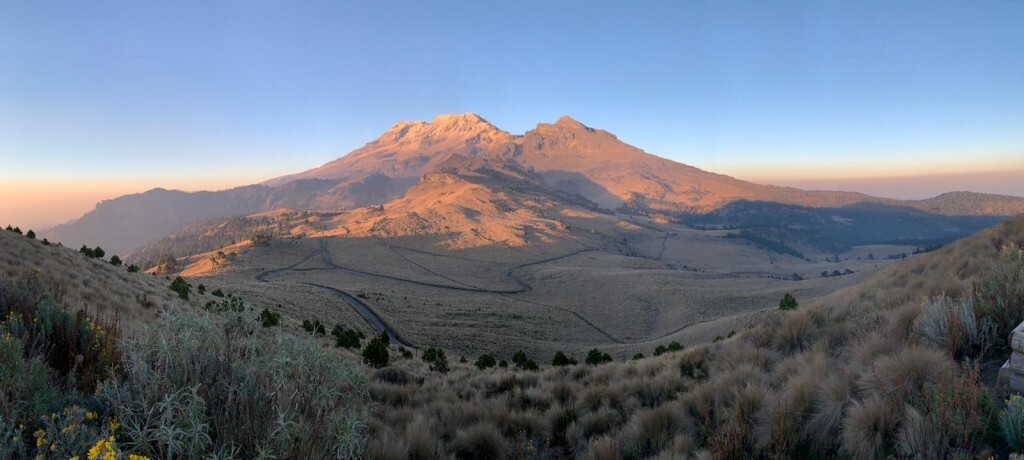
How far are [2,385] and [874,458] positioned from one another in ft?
27.7

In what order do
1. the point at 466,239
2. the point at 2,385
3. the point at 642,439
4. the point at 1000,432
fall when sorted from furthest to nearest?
the point at 466,239
the point at 642,439
the point at 1000,432
the point at 2,385

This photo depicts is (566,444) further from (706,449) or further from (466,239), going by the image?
(466,239)

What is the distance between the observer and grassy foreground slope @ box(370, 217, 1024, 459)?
4707mm

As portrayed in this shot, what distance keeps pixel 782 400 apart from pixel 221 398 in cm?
641

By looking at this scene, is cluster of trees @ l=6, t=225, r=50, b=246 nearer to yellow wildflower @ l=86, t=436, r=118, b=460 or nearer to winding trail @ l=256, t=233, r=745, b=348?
winding trail @ l=256, t=233, r=745, b=348

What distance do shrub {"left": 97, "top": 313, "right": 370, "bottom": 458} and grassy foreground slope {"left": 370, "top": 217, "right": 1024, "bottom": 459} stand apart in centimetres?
146

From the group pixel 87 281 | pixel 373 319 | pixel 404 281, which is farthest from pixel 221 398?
pixel 404 281

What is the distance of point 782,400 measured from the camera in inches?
229

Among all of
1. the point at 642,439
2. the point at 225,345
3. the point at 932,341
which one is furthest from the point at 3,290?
the point at 932,341

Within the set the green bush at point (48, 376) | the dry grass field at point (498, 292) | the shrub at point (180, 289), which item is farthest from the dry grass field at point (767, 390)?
the dry grass field at point (498, 292)

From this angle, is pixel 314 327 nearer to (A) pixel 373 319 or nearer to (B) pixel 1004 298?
(B) pixel 1004 298

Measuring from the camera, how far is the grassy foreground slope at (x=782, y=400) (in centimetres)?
471

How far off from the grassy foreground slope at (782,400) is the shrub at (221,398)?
1.46 metres

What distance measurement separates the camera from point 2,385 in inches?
157
